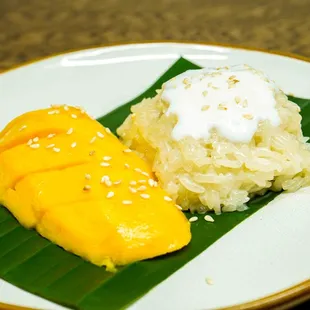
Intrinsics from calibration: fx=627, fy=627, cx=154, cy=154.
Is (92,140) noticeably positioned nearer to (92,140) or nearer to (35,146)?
(92,140)

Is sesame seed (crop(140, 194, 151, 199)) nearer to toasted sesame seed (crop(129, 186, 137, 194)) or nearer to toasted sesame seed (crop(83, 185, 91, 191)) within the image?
toasted sesame seed (crop(129, 186, 137, 194))

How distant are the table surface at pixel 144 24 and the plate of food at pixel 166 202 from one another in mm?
1854

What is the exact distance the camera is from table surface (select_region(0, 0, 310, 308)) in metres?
5.69

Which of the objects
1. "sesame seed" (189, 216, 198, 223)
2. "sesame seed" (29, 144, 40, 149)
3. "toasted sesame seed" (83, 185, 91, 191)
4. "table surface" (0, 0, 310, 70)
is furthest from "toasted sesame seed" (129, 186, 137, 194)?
"table surface" (0, 0, 310, 70)

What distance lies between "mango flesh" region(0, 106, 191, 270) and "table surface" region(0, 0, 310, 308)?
227 cm

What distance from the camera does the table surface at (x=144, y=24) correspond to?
5.69m

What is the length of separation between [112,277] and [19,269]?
1.37ft

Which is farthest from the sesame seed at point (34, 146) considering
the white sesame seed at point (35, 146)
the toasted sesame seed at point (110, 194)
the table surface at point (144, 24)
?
the table surface at point (144, 24)

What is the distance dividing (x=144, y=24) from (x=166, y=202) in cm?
349

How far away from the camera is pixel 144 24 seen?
6.13 metres

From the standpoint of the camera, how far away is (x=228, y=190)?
314 cm

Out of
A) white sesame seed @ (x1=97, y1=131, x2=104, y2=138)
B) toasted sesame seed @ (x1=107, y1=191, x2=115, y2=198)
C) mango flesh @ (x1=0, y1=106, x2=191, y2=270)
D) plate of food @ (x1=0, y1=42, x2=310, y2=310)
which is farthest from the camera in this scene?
white sesame seed @ (x1=97, y1=131, x2=104, y2=138)

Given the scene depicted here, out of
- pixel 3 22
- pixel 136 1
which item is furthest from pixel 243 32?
pixel 3 22

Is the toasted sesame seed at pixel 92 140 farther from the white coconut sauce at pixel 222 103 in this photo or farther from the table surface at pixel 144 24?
the table surface at pixel 144 24
